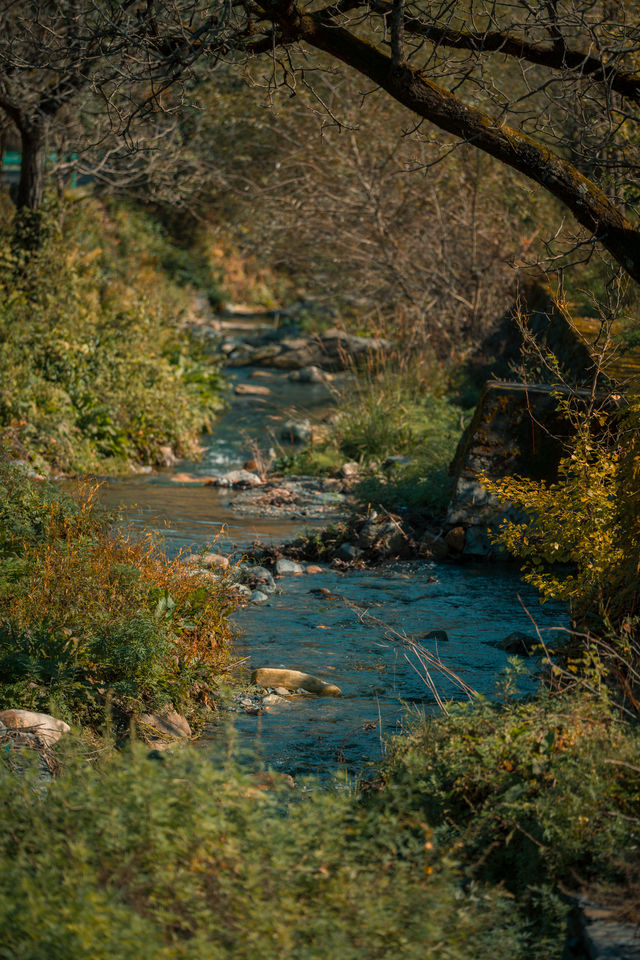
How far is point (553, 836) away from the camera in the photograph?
3.35 m

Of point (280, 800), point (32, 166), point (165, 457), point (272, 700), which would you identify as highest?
point (32, 166)

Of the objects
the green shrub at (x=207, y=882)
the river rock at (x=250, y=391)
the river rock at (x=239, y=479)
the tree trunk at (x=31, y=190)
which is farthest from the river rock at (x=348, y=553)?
the river rock at (x=250, y=391)

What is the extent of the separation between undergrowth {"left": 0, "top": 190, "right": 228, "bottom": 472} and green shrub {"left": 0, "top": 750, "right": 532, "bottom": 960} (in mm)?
6674

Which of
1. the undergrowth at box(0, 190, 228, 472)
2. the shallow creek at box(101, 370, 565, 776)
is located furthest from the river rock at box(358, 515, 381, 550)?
the undergrowth at box(0, 190, 228, 472)

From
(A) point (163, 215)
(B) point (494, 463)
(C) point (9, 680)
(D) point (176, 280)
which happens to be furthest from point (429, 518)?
(A) point (163, 215)

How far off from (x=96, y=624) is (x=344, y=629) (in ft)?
7.16

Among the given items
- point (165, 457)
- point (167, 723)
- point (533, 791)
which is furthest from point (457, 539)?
point (533, 791)

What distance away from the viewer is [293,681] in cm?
573

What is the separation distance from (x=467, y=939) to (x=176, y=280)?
22.0 meters

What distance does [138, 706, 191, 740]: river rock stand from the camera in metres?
4.86

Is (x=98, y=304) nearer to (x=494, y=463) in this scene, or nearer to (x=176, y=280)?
(x=494, y=463)

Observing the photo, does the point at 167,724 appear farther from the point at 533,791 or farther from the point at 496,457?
the point at 496,457

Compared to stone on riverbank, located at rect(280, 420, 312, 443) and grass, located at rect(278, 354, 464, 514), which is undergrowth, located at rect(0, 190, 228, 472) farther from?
grass, located at rect(278, 354, 464, 514)

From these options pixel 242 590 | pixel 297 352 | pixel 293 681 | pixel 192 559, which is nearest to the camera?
pixel 293 681
